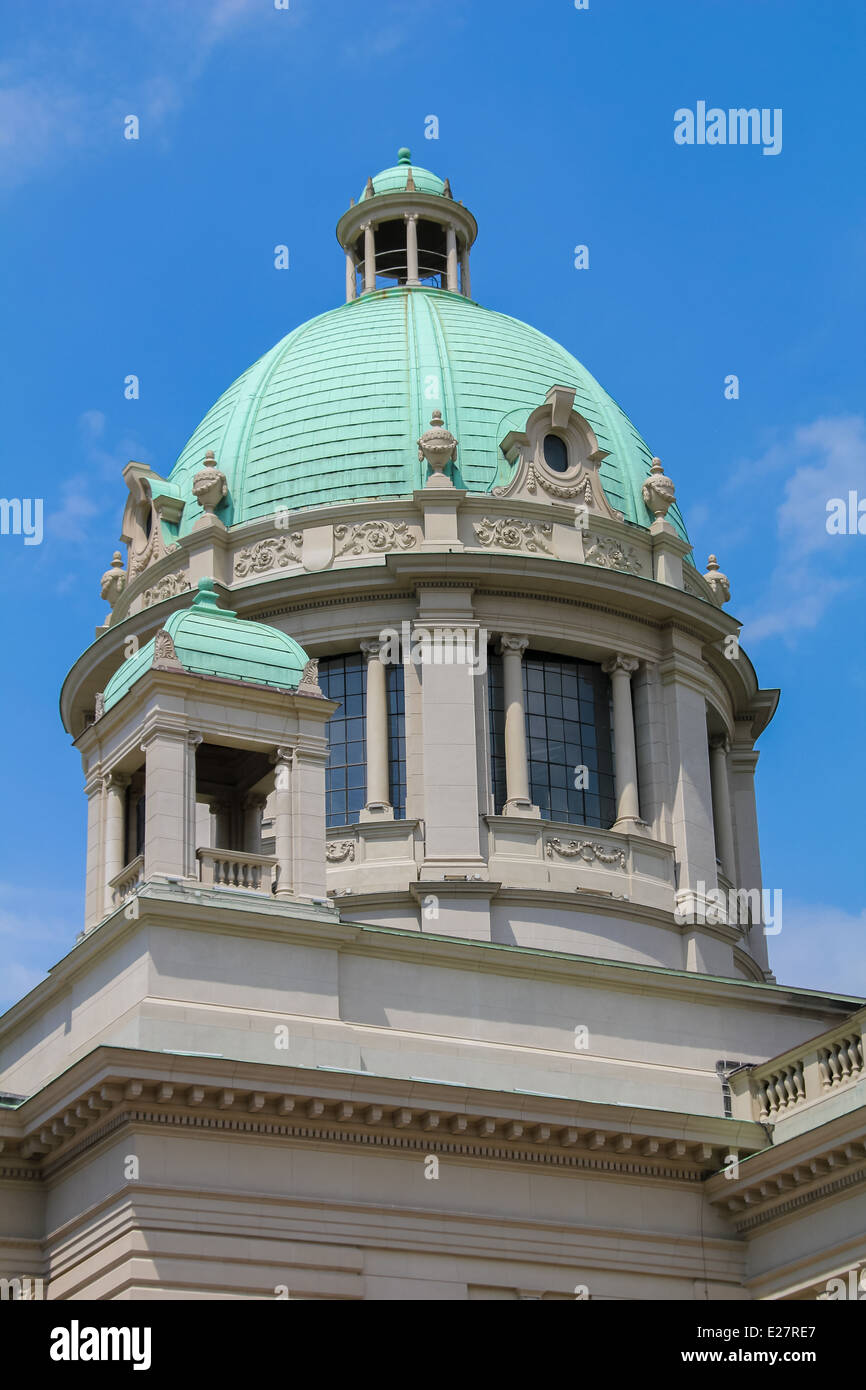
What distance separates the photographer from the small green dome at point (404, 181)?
52062mm

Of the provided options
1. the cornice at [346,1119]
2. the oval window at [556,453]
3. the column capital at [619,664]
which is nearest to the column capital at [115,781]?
the cornice at [346,1119]

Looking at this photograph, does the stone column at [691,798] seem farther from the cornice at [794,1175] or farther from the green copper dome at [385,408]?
the cornice at [794,1175]

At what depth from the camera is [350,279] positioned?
5294cm

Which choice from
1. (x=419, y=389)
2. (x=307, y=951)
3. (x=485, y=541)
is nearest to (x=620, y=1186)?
(x=307, y=951)

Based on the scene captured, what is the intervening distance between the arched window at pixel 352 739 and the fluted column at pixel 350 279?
1189cm

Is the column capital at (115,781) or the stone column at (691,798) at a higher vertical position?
the stone column at (691,798)

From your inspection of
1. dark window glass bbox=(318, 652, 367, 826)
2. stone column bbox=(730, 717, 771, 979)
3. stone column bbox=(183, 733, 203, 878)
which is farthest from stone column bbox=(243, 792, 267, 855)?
stone column bbox=(730, 717, 771, 979)

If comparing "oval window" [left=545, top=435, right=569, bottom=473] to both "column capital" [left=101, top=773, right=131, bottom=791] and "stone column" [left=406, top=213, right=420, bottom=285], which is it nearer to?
"stone column" [left=406, top=213, right=420, bottom=285]

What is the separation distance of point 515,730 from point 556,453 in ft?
22.1

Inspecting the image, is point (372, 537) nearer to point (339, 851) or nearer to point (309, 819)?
point (339, 851)

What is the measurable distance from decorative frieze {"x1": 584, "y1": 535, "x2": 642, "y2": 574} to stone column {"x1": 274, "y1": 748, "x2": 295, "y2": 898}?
12927 millimetres

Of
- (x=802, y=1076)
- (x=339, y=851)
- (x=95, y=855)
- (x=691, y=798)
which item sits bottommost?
(x=802, y=1076)

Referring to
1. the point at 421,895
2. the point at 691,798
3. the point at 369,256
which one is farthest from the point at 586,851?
the point at 369,256
